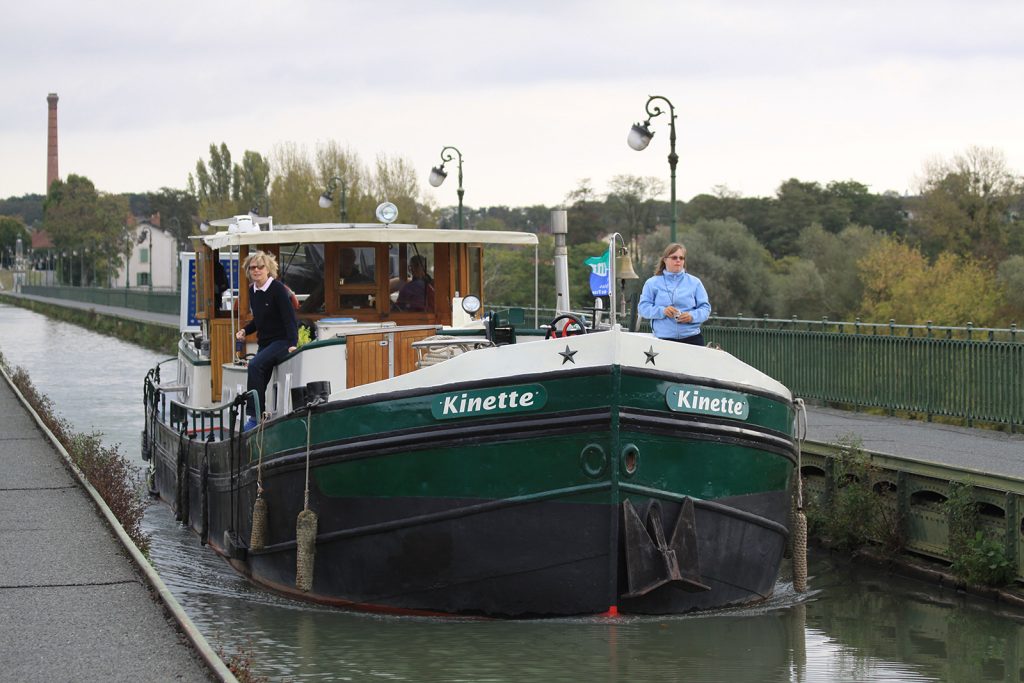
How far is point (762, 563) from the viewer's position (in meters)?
11.5

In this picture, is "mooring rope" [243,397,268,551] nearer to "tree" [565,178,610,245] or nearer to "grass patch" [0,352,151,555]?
"grass patch" [0,352,151,555]

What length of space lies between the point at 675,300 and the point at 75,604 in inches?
198

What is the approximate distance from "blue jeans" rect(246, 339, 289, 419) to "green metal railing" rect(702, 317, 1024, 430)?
694 centimetres

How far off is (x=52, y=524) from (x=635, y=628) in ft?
16.7

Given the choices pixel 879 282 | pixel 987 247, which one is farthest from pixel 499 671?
pixel 987 247

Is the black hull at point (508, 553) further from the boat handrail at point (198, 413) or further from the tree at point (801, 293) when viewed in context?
the tree at point (801, 293)

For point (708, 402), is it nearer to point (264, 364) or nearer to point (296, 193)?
point (264, 364)

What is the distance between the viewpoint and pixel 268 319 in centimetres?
1273

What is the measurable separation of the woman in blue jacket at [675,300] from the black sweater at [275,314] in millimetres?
3023

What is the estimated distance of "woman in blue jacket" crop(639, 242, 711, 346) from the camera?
11.6m

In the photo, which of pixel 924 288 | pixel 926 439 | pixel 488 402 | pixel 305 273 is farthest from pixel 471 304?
pixel 924 288

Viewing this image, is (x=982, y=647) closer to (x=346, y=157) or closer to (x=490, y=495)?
(x=490, y=495)

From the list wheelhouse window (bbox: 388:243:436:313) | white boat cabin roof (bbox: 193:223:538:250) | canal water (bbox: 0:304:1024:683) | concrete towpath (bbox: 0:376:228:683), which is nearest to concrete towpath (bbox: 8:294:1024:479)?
canal water (bbox: 0:304:1024:683)

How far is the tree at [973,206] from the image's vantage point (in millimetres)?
68438
